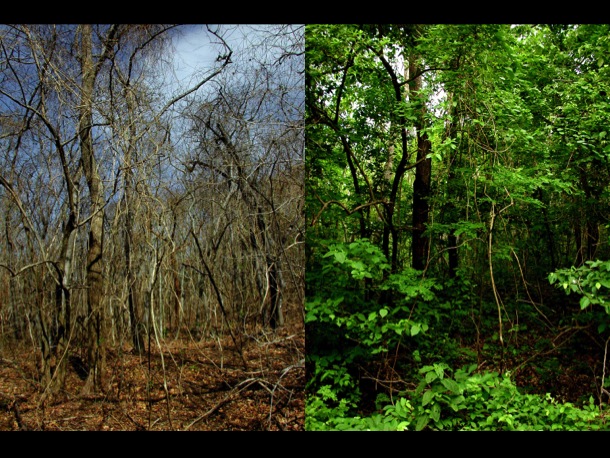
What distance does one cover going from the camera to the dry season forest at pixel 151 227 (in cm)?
230

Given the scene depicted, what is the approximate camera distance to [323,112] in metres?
2.91

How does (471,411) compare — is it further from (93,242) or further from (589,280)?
(93,242)

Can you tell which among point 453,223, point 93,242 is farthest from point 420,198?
point 93,242

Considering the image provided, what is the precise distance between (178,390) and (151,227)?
93cm

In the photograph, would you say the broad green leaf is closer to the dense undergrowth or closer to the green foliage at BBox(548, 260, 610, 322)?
the dense undergrowth

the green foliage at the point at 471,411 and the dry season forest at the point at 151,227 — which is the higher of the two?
the dry season forest at the point at 151,227

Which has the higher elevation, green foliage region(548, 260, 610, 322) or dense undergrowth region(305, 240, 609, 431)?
green foliage region(548, 260, 610, 322)

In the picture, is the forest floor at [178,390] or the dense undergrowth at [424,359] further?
the dense undergrowth at [424,359]

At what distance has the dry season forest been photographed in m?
2.30

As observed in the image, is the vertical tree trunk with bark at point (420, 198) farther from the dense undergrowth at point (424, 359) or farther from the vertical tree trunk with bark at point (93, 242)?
the vertical tree trunk with bark at point (93, 242)

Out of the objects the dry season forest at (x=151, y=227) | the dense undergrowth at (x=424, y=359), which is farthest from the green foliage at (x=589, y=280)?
the dry season forest at (x=151, y=227)

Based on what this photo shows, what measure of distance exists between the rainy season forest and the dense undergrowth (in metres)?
0.01

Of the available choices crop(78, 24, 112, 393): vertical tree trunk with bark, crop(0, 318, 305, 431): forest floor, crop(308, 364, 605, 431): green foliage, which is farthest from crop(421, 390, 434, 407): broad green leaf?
crop(78, 24, 112, 393): vertical tree trunk with bark

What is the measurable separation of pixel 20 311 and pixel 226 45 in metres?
1.89
